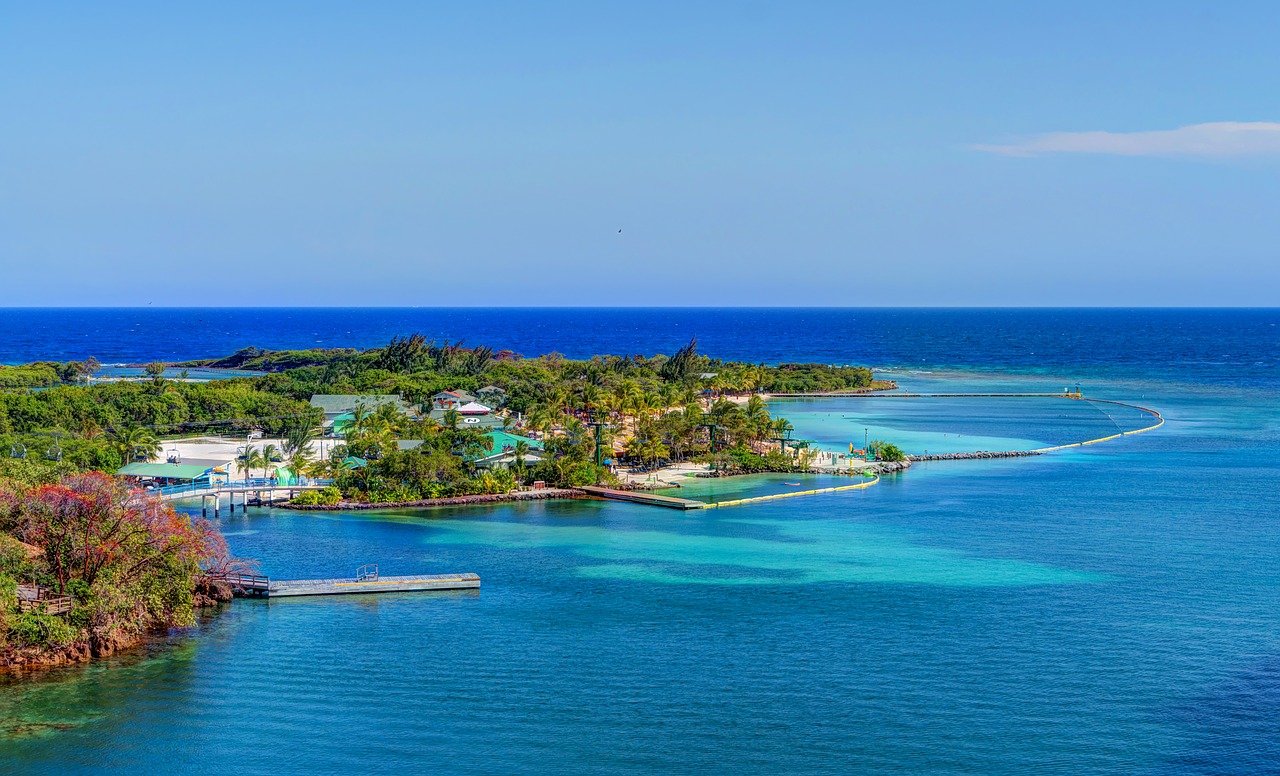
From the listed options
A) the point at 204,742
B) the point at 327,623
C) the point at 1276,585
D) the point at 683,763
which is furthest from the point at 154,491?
the point at 1276,585

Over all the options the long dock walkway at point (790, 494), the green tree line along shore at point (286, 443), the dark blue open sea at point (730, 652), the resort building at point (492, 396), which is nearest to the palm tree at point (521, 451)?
the green tree line along shore at point (286, 443)

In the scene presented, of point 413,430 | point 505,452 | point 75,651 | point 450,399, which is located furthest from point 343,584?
point 450,399

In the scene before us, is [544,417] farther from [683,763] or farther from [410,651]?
[683,763]

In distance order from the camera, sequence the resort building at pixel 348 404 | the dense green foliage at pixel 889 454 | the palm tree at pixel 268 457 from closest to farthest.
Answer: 1. the palm tree at pixel 268 457
2. the dense green foliage at pixel 889 454
3. the resort building at pixel 348 404

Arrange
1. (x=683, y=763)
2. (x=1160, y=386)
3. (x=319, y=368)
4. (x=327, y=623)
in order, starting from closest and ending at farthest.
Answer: (x=683, y=763), (x=327, y=623), (x=319, y=368), (x=1160, y=386)

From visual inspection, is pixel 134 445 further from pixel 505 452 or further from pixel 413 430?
pixel 505 452

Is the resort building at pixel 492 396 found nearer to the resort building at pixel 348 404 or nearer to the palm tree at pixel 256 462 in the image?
the resort building at pixel 348 404

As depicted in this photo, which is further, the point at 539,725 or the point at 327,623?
the point at 327,623
